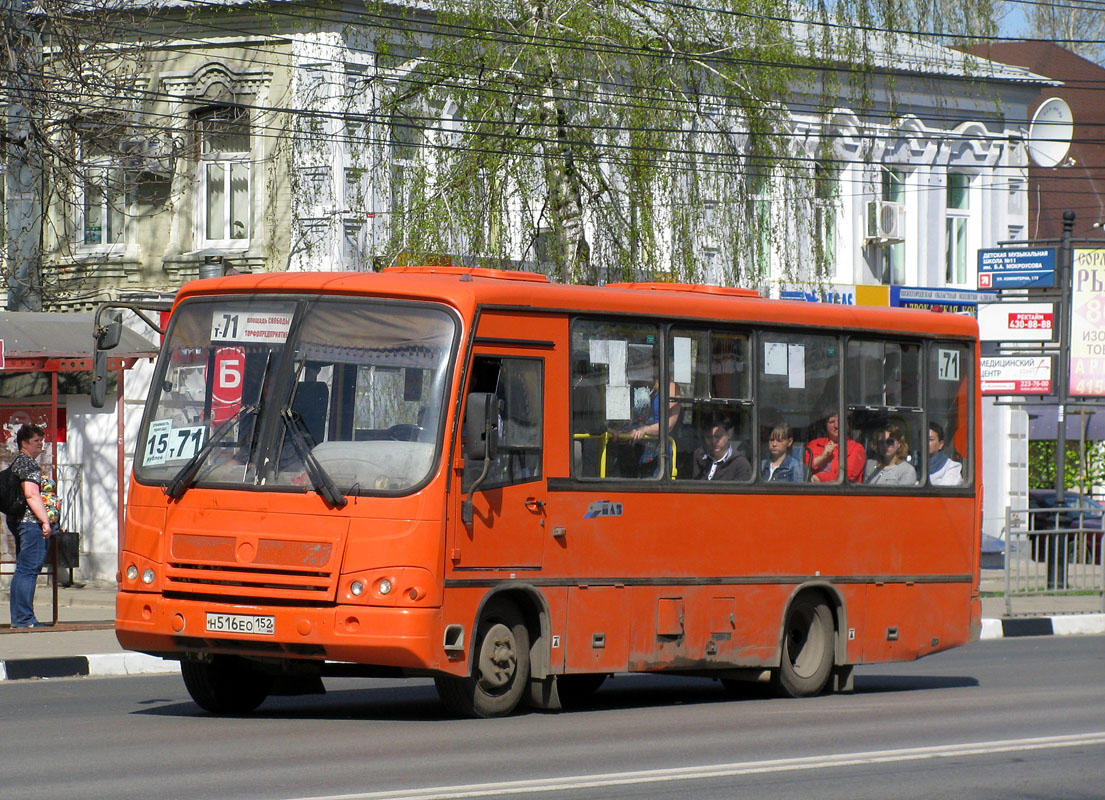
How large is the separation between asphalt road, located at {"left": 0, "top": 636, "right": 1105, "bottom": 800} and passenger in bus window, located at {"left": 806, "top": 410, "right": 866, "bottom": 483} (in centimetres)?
168

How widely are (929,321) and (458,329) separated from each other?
5122 mm

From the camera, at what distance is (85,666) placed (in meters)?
15.7

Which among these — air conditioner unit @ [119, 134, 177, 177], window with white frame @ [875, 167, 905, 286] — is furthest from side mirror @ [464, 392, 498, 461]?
window with white frame @ [875, 167, 905, 286]

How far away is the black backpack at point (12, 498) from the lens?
17844mm

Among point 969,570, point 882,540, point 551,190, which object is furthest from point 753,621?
point 551,190

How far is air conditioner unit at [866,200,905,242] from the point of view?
1358 inches

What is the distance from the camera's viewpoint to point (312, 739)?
10766 millimetres

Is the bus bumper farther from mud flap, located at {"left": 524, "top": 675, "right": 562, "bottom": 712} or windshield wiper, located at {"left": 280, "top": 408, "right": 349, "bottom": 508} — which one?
mud flap, located at {"left": 524, "top": 675, "right": 562, "bottom": 712}

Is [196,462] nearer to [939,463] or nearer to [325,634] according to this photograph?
[325,634]

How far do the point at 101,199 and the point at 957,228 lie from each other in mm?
17225

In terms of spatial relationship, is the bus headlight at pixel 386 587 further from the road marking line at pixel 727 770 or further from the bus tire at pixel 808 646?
the bus tire at pixel 808 646

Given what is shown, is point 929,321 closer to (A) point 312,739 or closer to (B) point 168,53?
(A) point 312,739

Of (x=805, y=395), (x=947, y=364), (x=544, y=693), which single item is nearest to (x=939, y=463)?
(x=947, y=364)

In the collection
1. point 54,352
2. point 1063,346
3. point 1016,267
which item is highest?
point 1016,267
